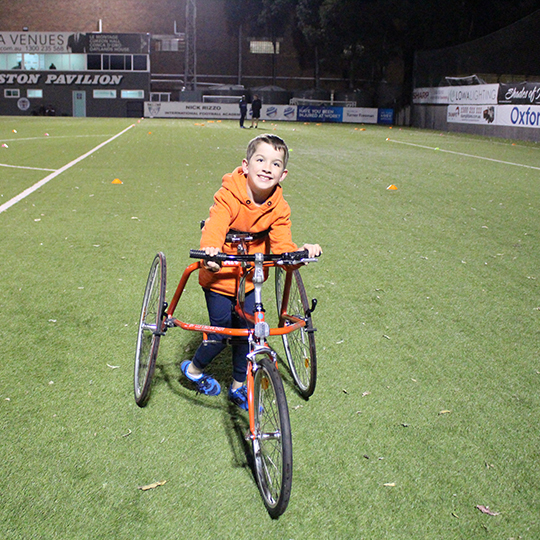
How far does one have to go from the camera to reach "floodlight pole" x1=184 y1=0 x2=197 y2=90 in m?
56.6

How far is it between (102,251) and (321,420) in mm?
3692

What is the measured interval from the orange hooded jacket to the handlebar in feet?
1.02

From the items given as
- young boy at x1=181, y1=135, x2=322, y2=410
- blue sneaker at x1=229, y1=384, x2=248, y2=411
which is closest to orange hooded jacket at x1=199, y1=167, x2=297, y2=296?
young boy at x1=181, y1=135, x2=322, y2=410

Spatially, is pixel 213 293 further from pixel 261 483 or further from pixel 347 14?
pixel 347 14

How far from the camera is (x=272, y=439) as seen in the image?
2.44 m

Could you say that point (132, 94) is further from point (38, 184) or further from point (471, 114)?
point (38, 184)

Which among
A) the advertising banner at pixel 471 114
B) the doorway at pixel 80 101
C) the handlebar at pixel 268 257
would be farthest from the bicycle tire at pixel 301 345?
the doorway at pixel 80 101

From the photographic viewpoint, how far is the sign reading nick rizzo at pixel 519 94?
79.4ft

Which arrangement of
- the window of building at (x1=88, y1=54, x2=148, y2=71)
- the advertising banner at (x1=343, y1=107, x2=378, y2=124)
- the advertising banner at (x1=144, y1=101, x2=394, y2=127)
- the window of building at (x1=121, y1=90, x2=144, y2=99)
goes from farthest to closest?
the window of building at (x1=88, y1=54, x2=148, y2=71), the window of building at (x1=121, y1=90, x2=144, y2=99), the advertising banner at (x1=343, y1=107, x2=378, y2=124), the advertising banner at (x1=144, y1=101, x2=394, y2=127)

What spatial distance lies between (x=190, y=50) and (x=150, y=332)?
5763 cm

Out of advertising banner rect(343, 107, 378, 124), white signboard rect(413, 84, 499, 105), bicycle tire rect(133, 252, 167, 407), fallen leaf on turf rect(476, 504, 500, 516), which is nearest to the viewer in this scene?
fallen leaf on turf rect(476, 504, 500, 516)

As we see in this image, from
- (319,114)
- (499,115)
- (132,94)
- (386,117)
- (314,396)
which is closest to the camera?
(314,396)

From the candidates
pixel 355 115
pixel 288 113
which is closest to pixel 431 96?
pixel 355 115

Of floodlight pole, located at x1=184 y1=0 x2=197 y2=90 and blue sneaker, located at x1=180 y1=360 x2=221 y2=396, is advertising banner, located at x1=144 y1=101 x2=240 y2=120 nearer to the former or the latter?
floodlight pole, located at x1=184 y1=0 x2=197 y2=90
